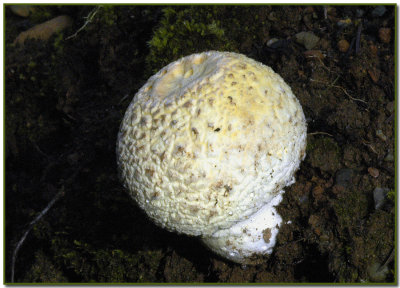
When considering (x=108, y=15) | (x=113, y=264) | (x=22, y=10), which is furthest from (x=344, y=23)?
(x=22, y=10)

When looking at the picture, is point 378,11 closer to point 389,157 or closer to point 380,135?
point 380,135

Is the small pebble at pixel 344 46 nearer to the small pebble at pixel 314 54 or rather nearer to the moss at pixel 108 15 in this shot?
the small pebble at pixel 314 54

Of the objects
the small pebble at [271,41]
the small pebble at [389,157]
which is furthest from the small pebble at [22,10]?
the small pebble at [389,157]

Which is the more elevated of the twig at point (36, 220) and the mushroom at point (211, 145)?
the mushroom at point (211, 145)

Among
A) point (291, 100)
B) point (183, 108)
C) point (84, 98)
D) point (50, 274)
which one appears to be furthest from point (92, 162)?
point (291, 100)

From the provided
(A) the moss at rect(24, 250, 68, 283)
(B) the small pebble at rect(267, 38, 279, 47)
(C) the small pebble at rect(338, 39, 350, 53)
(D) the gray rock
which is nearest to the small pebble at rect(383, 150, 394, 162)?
(C) the small pebble at rect(338, 39, 350, 53)

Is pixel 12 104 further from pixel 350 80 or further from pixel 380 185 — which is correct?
pixel 380 185

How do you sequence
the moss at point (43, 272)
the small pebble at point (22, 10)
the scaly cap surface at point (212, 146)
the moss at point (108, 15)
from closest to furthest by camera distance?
1. the scaly cap surface at point (212, 146)
2. the moss at point (43, 272)
3. the moss at point (108, 15)
4. the small pebble at point (22, 10)
